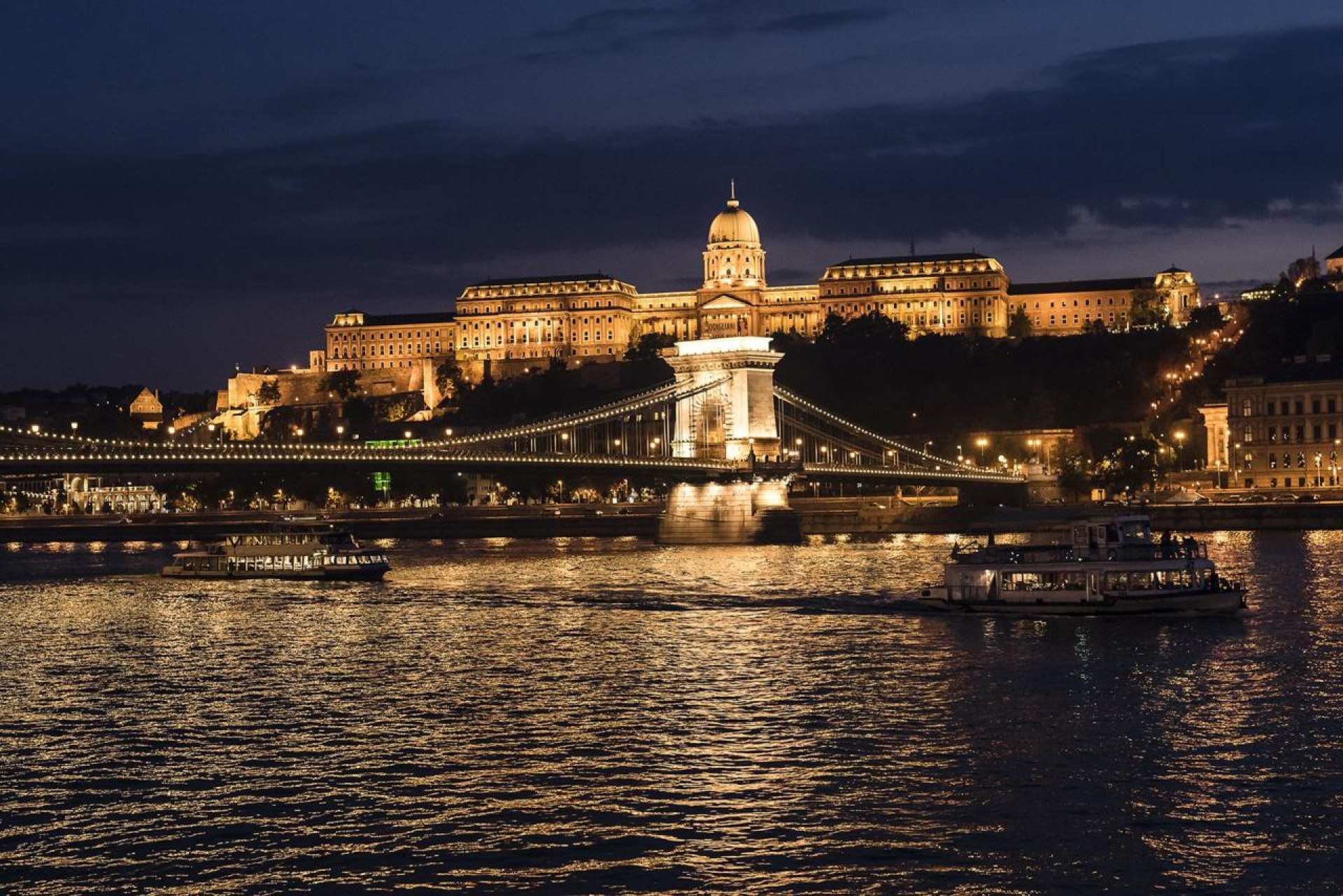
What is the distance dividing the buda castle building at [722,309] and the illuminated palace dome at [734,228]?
0.09 meters

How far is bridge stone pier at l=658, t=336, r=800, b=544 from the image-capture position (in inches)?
2559

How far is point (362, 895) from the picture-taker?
15.2m

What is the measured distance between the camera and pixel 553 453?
61.2 metres

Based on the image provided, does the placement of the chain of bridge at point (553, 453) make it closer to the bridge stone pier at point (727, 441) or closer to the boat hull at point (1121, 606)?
the bridge stone pier at point (727, 441)

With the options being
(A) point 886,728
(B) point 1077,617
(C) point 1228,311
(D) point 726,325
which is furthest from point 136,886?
(D) point 726,325

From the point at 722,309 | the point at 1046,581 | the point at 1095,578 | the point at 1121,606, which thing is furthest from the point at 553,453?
the point at 722,309

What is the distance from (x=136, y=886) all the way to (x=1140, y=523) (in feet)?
86.4

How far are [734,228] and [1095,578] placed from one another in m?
119

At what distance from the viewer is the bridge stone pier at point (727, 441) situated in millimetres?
65000

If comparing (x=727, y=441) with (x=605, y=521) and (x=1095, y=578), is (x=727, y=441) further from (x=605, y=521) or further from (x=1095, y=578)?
(x=1095, y=578)

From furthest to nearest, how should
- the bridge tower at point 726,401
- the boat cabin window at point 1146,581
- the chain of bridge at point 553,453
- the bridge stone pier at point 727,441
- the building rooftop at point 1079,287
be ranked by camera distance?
the building rooftop at point 1079,287
the bridge tower at point 726,401
the bridge stone pier at point 727,441
the chain of bridge at point 553,453
the boat cabin window at point 1146,581

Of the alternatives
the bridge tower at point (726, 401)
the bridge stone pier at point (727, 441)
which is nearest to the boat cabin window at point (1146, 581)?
the bridge stone pier at point (727, 441)

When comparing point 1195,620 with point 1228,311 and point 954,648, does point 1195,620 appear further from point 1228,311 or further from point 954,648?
point 1228,311

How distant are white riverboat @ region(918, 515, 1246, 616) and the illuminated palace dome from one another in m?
116
